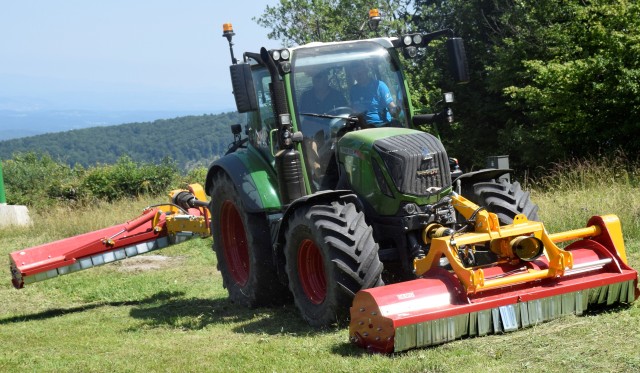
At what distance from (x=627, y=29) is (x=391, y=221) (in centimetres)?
1302

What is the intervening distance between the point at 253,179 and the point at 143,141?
64.0 metres

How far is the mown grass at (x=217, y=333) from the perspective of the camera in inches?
231

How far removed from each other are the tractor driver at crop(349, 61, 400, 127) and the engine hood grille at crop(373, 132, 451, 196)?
2.86 feet

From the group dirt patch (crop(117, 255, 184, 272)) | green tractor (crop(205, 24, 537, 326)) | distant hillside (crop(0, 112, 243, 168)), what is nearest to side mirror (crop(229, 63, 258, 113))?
green tractor (crop(205, 24, 537, 326))

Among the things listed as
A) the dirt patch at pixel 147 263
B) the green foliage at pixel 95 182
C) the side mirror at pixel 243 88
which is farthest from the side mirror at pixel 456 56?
the green foliage at pixel 95 182

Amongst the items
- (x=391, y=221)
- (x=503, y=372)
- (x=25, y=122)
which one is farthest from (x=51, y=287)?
(x=25, y=122)

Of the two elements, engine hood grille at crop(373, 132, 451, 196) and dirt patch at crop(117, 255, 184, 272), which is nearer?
engine hood grille at crop(373, 132, 451, 196)

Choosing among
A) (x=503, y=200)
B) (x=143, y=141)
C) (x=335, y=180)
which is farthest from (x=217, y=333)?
(x=143, y=141)

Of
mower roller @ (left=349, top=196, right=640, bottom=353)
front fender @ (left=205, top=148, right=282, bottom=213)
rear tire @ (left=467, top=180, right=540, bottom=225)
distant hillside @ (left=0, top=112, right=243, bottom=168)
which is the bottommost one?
distant hillside @ (left=0, top=112, right=243, bottom=168)

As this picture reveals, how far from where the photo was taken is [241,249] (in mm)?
9664

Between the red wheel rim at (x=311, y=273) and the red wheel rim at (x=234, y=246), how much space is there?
1907 mm

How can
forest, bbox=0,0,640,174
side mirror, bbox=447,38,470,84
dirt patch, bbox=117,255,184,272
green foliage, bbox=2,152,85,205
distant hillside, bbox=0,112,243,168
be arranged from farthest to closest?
1. distant hillside, bbox=0,112,243,168
2. green foliage, bbox=2,152,85,205
3. forest, bbox=0,0,640,174
4. dirt patch, bbox=117,255,184,272
5. side mirror, bbox=447,38,470,84

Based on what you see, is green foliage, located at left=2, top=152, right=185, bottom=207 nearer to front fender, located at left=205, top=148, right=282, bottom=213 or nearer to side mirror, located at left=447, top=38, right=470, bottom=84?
front fender, located at left=205, top=148, right=282, bottom=213

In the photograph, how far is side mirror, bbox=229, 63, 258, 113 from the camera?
754 cm
